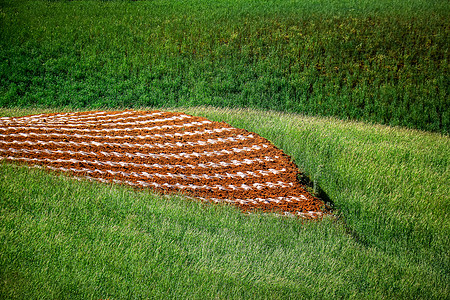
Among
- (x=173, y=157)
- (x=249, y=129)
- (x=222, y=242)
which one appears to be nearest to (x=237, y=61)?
(x=249, y=129)

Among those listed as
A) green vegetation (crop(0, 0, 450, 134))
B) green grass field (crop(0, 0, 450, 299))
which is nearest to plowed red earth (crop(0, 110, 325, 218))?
green grass field (crop(0, 0, 450, 299))

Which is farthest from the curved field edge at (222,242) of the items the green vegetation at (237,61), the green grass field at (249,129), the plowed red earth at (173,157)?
the green vegetation at (237,61)

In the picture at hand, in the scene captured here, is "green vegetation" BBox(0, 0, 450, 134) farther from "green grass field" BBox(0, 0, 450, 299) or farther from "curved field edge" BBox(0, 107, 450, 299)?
"curved field edge" BBox(0, 107, 450, 299)

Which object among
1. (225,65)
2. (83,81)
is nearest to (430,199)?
(225,65)

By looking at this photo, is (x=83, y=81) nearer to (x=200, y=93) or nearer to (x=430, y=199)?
(x=200, y=93)

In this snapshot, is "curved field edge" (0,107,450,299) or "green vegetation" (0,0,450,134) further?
"green vegetation" (0,0,450,134)

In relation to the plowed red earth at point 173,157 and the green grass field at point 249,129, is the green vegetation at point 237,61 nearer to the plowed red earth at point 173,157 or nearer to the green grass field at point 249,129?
the green grass field at point 249,129

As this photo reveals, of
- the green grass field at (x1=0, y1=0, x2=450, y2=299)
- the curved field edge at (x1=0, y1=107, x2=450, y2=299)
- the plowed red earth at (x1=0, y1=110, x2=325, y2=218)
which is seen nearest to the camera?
the curved field edge at (x1=0, y1=107, x2=450, y2=299)

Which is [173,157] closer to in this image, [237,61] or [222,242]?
[222,242]
